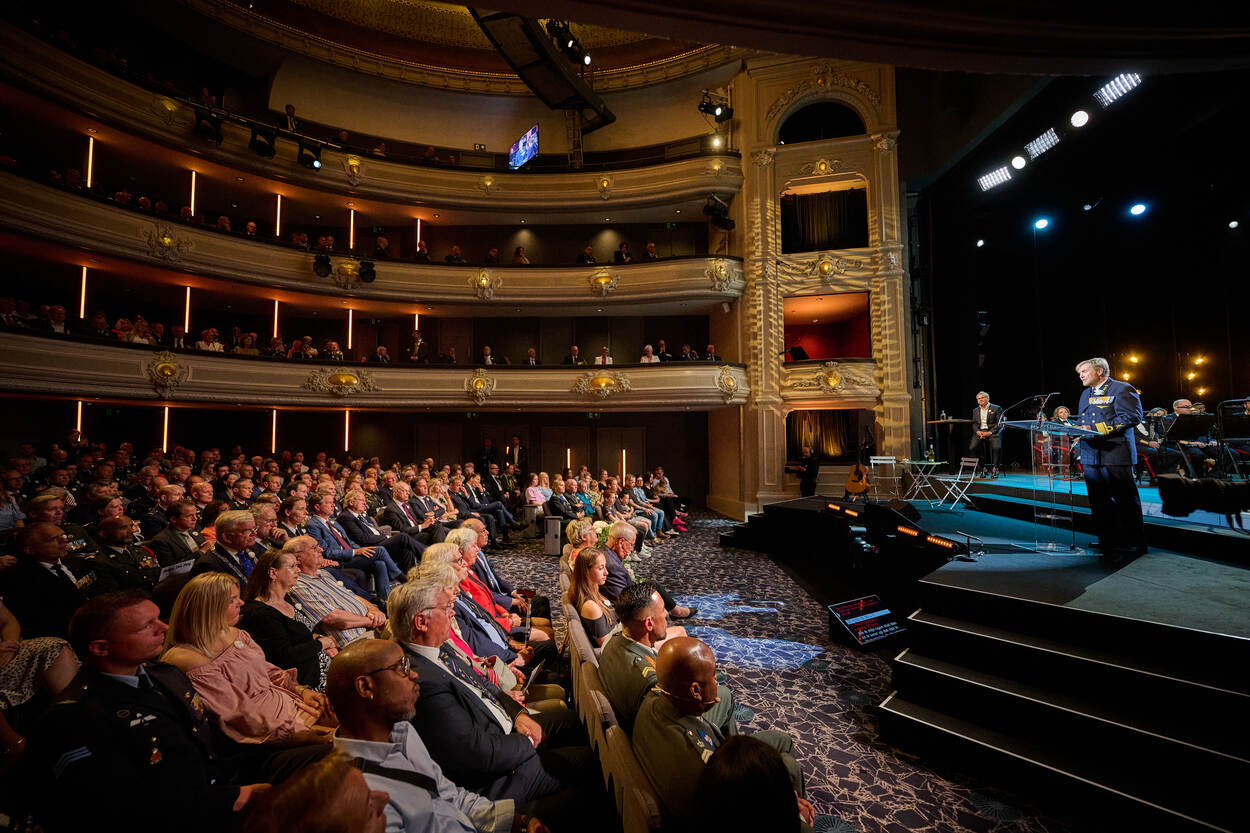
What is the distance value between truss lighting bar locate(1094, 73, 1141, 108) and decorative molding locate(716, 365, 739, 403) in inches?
253

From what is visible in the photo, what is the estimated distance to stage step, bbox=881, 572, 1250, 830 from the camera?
204 cm

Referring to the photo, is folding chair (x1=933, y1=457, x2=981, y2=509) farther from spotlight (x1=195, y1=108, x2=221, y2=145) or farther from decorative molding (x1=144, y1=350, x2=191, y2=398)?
spotlight (x1=195, y1=108, x2=221, y2=145)

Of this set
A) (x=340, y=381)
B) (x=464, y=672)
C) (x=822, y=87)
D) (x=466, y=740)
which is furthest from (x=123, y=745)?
(x=822, y=87)

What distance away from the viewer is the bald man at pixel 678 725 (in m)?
1.48

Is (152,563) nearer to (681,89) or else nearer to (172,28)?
(172,28)

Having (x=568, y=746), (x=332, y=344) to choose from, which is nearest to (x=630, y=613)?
(x=568, y=746)

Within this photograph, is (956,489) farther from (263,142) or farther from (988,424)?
(263,142)

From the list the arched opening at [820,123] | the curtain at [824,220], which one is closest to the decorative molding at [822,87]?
the arched opening at [820,123]

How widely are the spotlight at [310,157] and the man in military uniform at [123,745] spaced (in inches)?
464

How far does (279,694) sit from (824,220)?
1187 cm

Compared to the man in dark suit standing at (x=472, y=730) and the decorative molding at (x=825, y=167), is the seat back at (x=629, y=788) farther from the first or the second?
the decorative molding at (x=825, y=167)

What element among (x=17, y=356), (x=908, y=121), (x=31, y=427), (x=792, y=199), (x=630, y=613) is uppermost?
(x=908, y=121)

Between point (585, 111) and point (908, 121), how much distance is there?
23.9 feet

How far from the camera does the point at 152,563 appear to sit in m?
3.36
